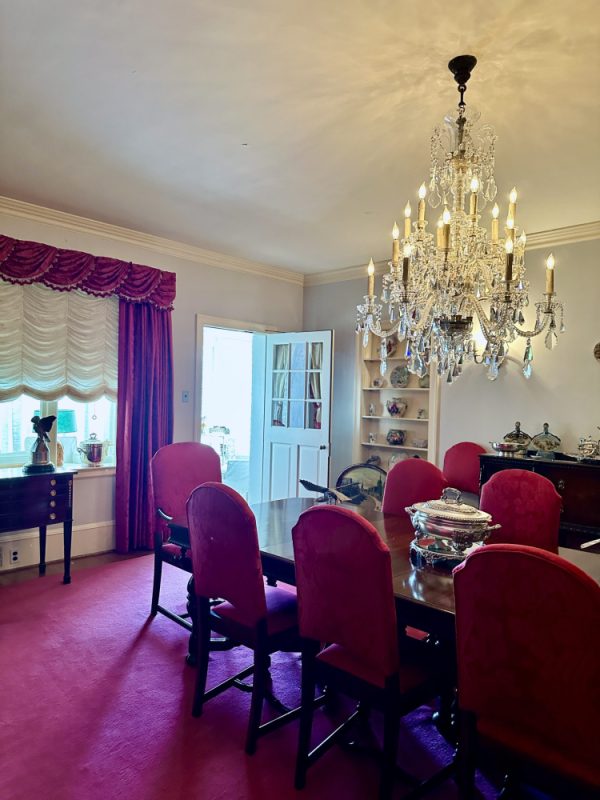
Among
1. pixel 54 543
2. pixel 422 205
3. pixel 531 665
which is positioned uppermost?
pixel 422 205

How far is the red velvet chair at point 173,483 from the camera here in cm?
321

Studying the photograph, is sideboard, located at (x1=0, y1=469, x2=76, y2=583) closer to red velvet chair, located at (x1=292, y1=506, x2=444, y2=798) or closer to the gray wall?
red velvet chair, located at (x1=292, y1=506, x2=444, y2=798)

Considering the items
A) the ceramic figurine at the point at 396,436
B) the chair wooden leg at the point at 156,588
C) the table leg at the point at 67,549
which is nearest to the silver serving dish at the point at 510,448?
the ceramic figurine at the point at 396,436

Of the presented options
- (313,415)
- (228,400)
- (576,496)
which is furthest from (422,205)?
(228,400)

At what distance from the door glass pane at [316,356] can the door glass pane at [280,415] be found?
1.79ft

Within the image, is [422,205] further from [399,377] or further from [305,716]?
[399,377]

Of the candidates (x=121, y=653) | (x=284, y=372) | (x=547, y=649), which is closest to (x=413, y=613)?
(x=547, y=649)

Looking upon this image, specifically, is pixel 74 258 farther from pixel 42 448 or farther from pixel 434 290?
pixel 434 290

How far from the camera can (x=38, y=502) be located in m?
3.73

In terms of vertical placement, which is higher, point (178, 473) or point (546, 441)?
point (546, 441)

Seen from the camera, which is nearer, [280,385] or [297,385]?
[297,385]

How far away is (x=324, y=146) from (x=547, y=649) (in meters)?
2.59

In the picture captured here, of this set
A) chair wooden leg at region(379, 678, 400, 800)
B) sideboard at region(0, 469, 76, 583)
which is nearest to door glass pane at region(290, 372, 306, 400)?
sideboard at region(0, 469, 76, 583)

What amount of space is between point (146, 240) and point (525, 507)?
3705 millimetres
